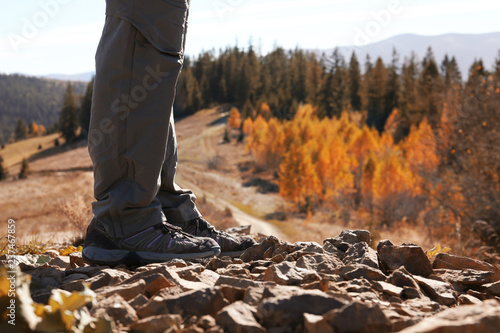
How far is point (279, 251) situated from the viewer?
3.14m

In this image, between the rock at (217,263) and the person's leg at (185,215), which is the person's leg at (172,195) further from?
the rock at (217,263)

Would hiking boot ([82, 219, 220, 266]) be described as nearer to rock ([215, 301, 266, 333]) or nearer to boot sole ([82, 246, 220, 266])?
boot sole ([82, 246, 220, 266])

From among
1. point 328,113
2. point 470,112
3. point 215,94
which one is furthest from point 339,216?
point 215,94

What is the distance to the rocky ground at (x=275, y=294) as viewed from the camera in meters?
1.56

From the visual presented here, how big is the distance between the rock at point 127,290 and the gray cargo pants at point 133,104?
27.8 inches

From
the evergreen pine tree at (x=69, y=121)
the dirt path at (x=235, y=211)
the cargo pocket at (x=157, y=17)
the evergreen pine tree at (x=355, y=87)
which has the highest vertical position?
the evergreen pine tree at (x=355, y=87)

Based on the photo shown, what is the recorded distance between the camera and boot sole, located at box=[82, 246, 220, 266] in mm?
2822

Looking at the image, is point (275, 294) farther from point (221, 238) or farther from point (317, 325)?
point (221, 238)

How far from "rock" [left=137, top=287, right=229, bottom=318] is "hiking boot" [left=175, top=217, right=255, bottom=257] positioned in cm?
127

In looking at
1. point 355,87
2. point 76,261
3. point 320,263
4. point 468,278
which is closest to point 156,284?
point 320,263

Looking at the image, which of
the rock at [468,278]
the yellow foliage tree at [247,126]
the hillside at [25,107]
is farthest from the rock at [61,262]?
the hillside at [25,107]

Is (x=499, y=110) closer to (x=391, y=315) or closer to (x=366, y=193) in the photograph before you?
(x=391, y=315)

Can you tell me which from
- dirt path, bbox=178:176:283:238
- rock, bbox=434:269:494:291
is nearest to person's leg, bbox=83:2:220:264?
rock, bbox=434:269:494:291

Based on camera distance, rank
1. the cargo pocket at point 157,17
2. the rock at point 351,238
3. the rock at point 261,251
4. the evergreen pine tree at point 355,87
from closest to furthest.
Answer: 1. the cargo pocket at point 157,17
2. the rock at point 261,251
3. the rock at point 351,238
4. the evergreen pine tree at point 355,87
